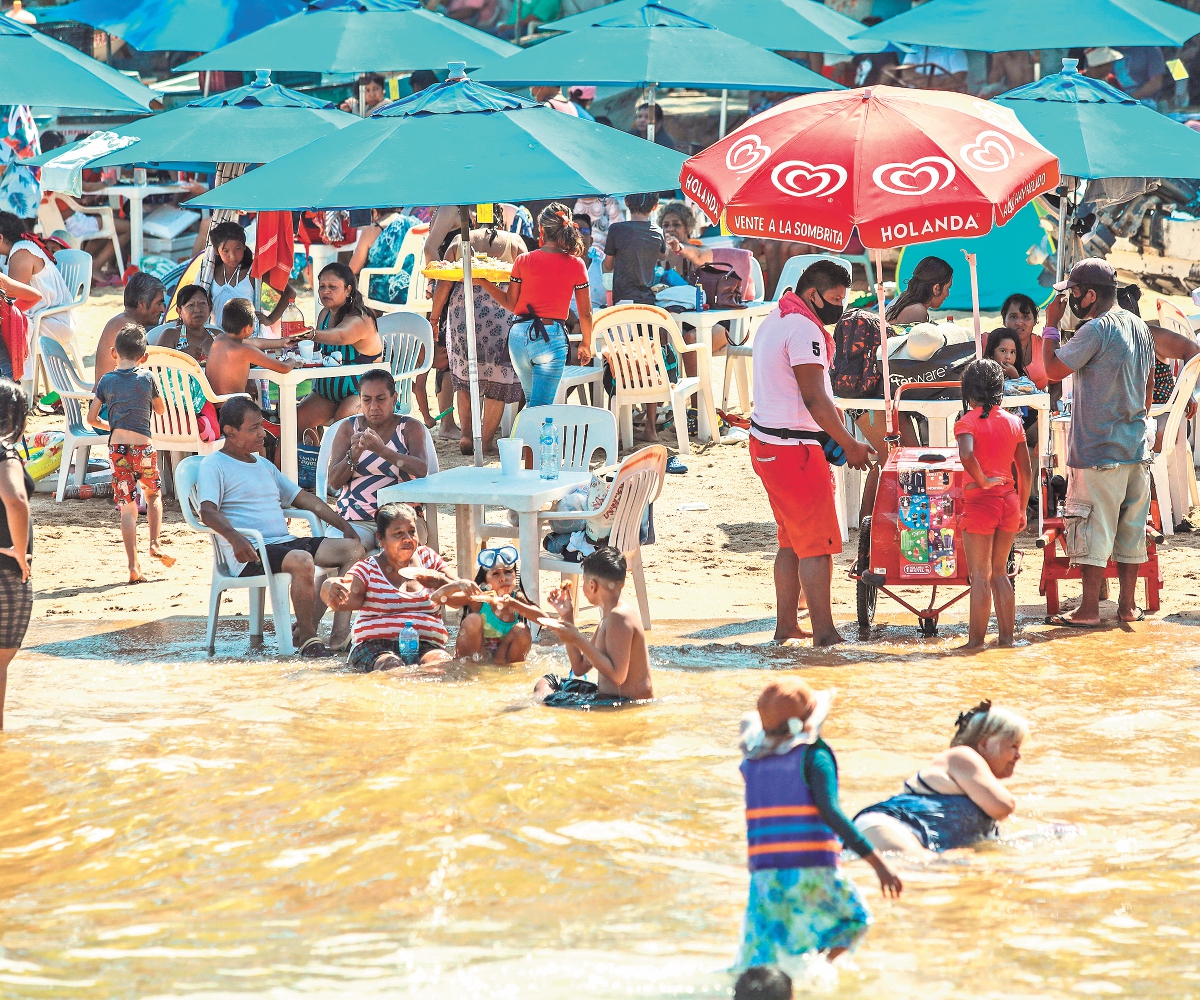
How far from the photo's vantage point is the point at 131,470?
866 centimetres

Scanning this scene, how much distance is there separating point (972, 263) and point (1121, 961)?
414 cm

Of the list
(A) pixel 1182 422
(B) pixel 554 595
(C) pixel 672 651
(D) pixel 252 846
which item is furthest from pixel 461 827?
(A) pixel 1182 422

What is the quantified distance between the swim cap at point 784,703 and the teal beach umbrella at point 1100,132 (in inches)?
204

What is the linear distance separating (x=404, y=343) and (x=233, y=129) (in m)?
1.74

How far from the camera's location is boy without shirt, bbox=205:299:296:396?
9.27 meters

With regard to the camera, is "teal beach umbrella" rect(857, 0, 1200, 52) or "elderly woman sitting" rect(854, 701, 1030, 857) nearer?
"elderly woman sitting" rect(854, 701, 1030, 857)

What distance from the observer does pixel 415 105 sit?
7473 millimetres

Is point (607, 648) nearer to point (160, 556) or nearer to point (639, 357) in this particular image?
point (160, 556)

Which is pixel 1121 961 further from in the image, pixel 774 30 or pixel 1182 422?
pixel 774 30

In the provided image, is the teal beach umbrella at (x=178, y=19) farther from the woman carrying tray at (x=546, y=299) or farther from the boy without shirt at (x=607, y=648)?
the boy without shirt at (x=607, y=648)

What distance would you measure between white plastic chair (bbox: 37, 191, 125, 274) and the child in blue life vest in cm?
1402

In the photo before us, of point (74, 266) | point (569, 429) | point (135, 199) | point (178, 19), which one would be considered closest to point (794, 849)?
point (569, 429)

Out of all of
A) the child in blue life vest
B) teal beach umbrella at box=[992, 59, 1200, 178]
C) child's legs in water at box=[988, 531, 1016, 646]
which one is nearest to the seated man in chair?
child's legs in water at box=[988, 531, 1016, 646]

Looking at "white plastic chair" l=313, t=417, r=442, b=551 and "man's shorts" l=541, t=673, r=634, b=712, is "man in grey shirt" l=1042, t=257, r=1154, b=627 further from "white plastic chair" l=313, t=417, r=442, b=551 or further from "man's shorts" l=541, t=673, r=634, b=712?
"white plastic chair" l=313, t=417, r=442, b=551
